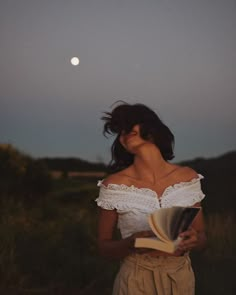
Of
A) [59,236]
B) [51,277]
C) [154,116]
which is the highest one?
[154,116]

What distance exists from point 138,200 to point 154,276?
27 cm

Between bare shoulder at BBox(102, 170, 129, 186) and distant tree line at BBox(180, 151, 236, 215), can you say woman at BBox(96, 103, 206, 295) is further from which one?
distant tree line at BBox(180, 151, 236, 215)

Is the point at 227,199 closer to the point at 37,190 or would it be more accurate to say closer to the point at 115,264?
the point at 115,264

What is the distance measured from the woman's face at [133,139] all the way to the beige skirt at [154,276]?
15.4 inches

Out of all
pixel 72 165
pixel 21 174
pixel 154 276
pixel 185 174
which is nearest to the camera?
pixel 154 276

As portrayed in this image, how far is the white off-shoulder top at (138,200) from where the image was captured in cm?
202

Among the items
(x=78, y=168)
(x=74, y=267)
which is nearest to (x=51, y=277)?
(x=74, y=267)

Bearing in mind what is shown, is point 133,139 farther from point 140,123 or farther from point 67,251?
point 67,251

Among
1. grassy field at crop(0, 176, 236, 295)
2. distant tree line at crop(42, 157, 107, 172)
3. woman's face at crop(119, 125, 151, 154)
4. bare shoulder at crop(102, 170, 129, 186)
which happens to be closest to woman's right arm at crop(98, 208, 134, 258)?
bare shoulder at crop(102, 170, 129, 186)

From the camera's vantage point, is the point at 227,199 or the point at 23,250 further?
the point at 227,199

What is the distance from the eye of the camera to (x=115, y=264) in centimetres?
439

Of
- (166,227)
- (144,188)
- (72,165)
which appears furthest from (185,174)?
(72,165)

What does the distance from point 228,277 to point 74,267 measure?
3.84ft

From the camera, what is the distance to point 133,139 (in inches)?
82.6
